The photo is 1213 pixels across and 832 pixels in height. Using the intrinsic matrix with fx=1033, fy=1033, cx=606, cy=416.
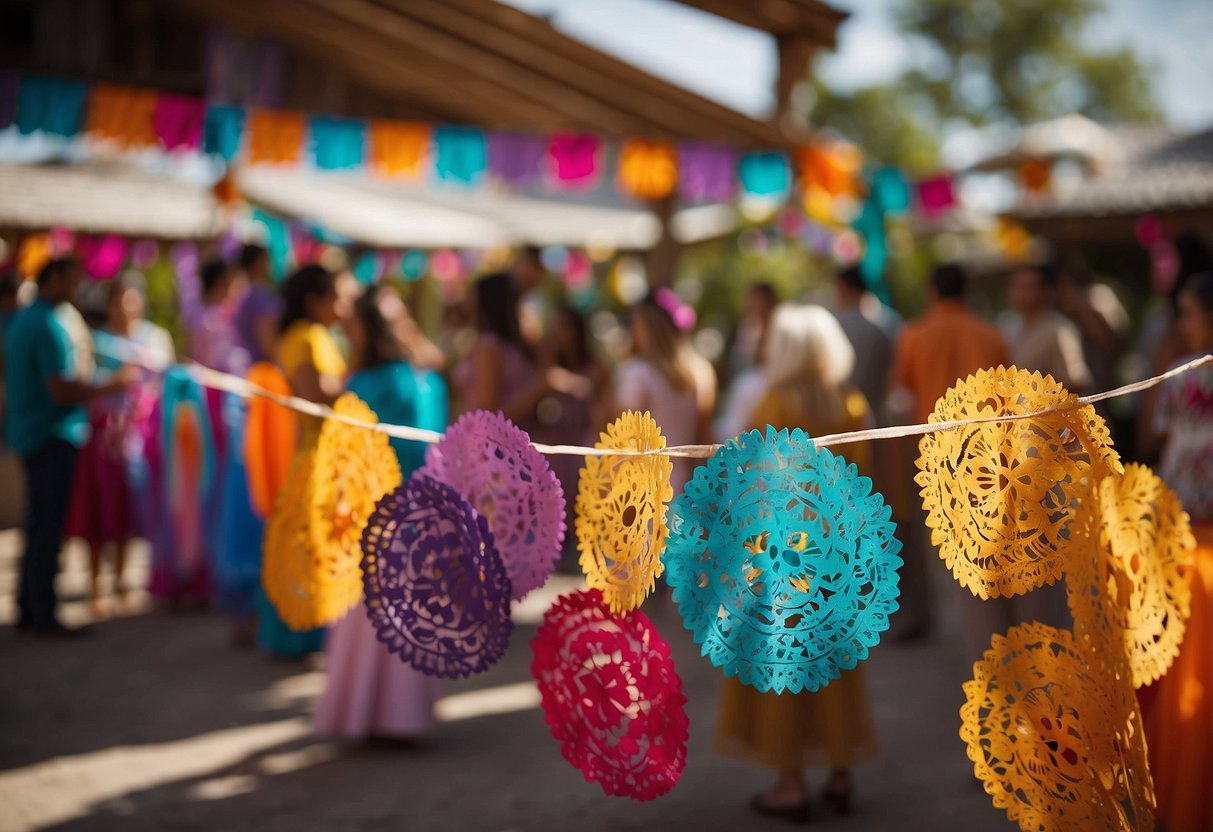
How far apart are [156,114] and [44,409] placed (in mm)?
1838

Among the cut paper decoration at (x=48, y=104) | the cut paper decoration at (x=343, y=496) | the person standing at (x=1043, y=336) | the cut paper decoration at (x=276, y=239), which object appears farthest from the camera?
the cut paper decoration at (x=276, y=239)

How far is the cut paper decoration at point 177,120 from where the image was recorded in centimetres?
603

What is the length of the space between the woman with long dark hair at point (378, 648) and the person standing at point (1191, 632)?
262 cm

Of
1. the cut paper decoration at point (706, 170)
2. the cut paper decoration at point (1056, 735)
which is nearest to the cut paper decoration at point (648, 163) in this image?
the cut paper decoration at point (706, 170)

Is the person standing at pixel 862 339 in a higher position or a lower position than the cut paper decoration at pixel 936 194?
lower

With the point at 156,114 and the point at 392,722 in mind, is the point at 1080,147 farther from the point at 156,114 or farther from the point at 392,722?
the point at 392,722

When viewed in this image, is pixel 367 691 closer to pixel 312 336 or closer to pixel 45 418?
pixel 312 336

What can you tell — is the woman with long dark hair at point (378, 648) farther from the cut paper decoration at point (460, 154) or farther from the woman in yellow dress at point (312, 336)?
the cut paper decoration at point (460, 154)

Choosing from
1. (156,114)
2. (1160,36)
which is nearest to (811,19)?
(156,114)

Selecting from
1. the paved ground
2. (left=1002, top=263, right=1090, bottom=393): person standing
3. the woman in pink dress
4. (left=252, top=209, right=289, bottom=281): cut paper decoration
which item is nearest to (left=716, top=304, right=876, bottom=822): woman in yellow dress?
the paved ground

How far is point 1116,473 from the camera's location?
221 centimetres

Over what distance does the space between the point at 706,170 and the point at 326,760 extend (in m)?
4.80

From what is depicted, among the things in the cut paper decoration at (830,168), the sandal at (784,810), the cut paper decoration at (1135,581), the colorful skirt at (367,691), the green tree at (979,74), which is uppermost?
the green tree at (979,74)

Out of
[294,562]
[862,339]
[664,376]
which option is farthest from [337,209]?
[294,562]
